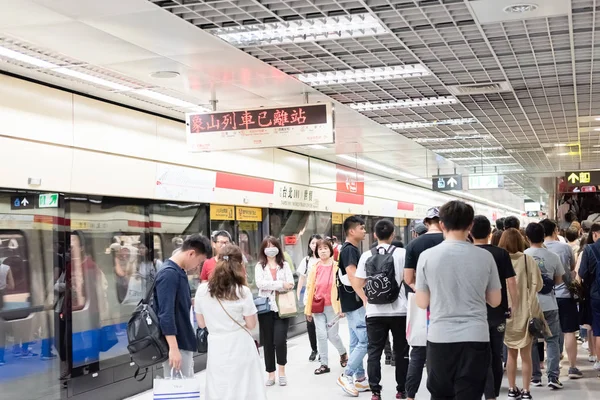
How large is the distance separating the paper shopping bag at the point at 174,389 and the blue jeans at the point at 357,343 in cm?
267

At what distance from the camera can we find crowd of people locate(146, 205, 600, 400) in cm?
404

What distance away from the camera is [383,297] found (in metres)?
6.14

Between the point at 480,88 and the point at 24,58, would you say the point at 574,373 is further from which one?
the point at 24,58

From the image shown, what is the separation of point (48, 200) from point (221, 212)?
141 inches

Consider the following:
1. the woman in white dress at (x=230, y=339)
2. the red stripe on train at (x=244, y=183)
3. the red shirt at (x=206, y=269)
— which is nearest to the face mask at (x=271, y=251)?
the red shirt at (x=206, y=269)

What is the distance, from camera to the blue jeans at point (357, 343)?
6.95 meters

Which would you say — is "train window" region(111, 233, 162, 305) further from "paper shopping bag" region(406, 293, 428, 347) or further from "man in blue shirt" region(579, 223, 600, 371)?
"man in blue shirt" region(579, 223, 600, 371)

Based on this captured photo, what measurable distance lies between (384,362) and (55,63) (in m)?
5.02

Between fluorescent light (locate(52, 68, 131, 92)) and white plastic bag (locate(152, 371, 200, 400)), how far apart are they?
126 inches

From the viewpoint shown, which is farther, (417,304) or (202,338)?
(202,338)

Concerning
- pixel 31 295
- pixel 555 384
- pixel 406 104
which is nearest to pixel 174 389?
pixel 31 295

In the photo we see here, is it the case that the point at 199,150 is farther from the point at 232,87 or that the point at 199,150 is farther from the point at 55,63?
the point at 55,63

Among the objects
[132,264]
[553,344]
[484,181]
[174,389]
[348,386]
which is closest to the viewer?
[174,389]

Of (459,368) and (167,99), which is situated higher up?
(167,99)
